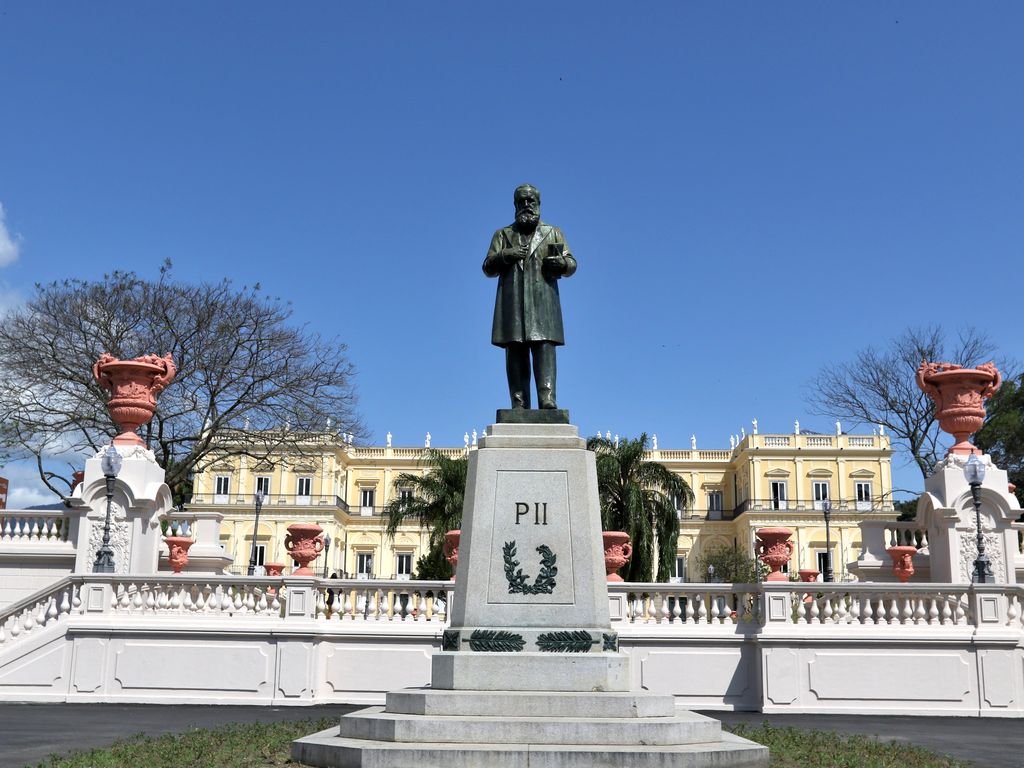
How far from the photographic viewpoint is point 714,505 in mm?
75875

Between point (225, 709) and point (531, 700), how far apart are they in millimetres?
7685

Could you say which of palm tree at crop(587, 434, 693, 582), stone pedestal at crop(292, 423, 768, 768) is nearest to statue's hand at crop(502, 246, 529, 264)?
stone pedestal at crop(292, 423, 768, 768)

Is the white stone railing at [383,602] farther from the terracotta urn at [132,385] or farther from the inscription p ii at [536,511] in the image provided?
the inscription p ii at [536,511]

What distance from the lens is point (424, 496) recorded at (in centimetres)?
4216

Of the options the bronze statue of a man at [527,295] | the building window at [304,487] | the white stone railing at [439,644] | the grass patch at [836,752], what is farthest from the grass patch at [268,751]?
the building window at [304,487]

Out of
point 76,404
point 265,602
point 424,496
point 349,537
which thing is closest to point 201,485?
point 349,537

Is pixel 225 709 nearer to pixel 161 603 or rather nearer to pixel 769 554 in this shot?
pixel 161 603

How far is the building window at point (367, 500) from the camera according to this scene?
74.2 m

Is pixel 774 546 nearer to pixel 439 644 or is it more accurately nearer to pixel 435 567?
pixel 439 644

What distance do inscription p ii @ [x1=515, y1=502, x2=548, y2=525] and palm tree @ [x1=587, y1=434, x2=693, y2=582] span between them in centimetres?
2841

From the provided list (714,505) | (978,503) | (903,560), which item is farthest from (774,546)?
(714,505)

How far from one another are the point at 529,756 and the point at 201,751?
3.01 meters

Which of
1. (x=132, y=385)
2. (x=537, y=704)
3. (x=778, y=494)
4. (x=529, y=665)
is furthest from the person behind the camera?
(x=778, y=494)

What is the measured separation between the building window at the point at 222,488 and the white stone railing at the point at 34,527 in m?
52.7
